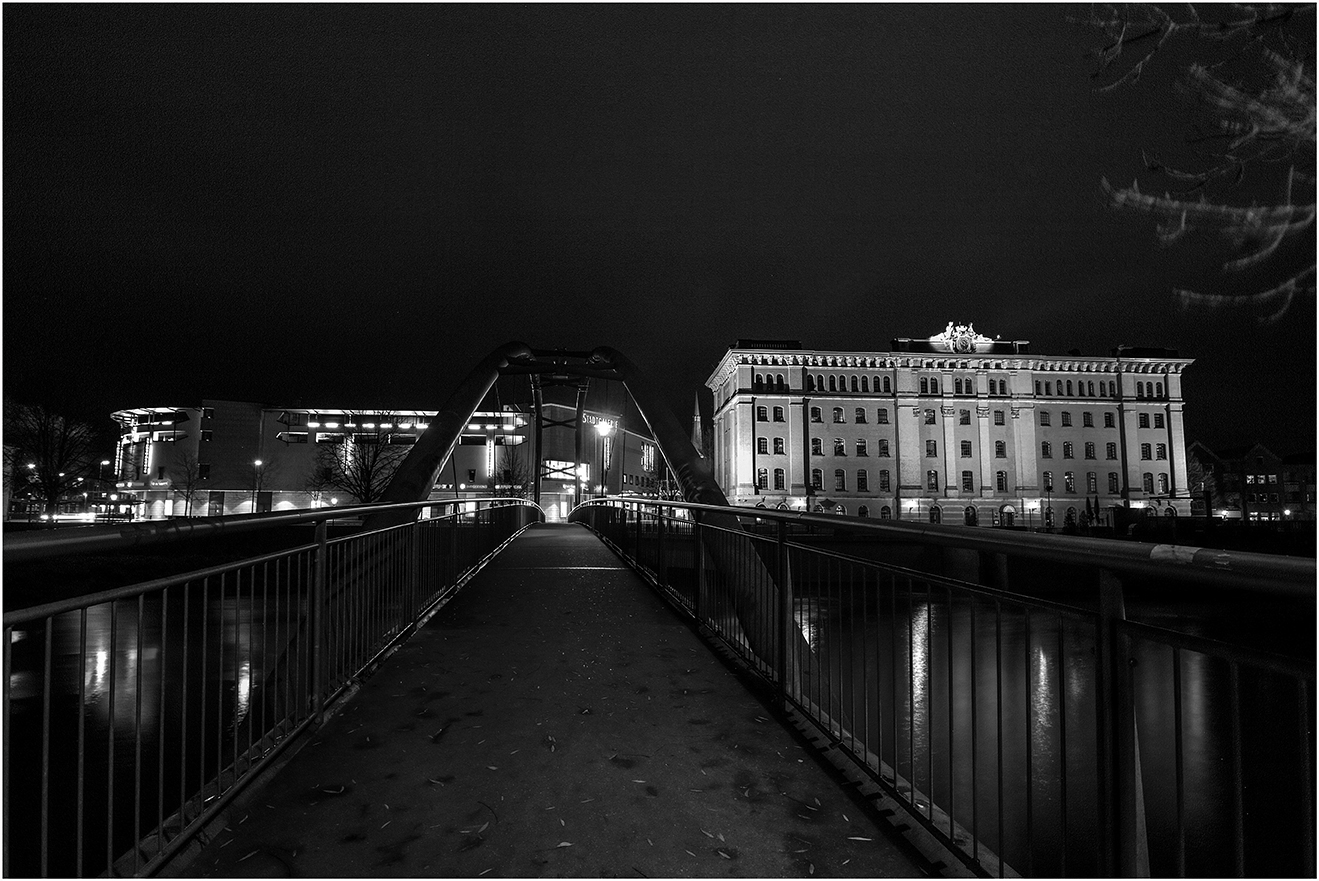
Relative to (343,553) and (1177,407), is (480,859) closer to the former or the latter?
(343,553)

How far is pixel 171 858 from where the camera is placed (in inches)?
105

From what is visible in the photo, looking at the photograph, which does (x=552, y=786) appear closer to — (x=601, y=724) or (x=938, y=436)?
(x=601, y=724)

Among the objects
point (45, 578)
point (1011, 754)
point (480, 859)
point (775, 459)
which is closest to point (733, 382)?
point (775, 459)

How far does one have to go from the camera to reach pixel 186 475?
218 feet

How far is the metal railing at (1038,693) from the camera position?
2.03 metres

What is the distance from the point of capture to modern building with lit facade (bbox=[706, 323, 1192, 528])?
211 feet

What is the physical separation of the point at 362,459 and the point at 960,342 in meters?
51.0

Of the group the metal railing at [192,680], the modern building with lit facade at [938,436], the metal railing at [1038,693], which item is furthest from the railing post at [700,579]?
the modern building with lit facade at [938,436]

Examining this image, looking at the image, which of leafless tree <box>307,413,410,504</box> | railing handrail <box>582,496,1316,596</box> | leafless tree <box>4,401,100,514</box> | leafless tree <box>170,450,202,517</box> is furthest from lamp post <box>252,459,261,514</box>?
railing handrail <box>582,496,1316,596</box>

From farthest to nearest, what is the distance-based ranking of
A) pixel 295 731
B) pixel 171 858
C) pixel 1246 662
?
pixel 295 731, pixel 171 858, pixel 1246 662

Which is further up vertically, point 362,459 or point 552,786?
point 362,459

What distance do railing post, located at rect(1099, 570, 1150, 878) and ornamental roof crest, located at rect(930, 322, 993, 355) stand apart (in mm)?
68774

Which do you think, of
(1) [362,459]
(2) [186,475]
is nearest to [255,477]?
(2) [186,475]

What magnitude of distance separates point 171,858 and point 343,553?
7.61ft
